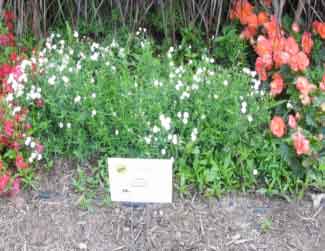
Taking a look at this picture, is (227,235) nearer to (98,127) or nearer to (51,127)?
(98,127)

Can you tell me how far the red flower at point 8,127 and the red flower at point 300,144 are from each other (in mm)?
932

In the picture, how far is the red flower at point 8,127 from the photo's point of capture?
1.77 meters

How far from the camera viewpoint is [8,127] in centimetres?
177

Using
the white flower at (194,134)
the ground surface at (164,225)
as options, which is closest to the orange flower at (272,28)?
the white flower at (194,134)

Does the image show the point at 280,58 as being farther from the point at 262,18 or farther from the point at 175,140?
the point at 175,140

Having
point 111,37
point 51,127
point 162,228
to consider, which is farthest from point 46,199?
point 111,37

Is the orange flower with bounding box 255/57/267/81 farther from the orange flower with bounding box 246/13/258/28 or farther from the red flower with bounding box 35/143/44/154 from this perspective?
the red flower with bounding box 35/143/44/154

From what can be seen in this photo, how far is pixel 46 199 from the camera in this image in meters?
1.83

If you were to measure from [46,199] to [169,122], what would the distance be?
50 centimetres

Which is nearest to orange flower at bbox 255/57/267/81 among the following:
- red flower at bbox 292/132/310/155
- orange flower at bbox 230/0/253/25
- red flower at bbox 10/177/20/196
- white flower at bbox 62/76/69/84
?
orange flower at bbox 230/0/253/25

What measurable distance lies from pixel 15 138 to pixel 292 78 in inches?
39.1

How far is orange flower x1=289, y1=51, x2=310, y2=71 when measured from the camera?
6.13 feet

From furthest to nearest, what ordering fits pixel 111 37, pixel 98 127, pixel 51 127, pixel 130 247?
pixel 111 37
pixel 51 127
pixel 98 127
pixel 130 247

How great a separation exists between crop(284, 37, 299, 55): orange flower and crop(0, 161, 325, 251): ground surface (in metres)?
0.53
